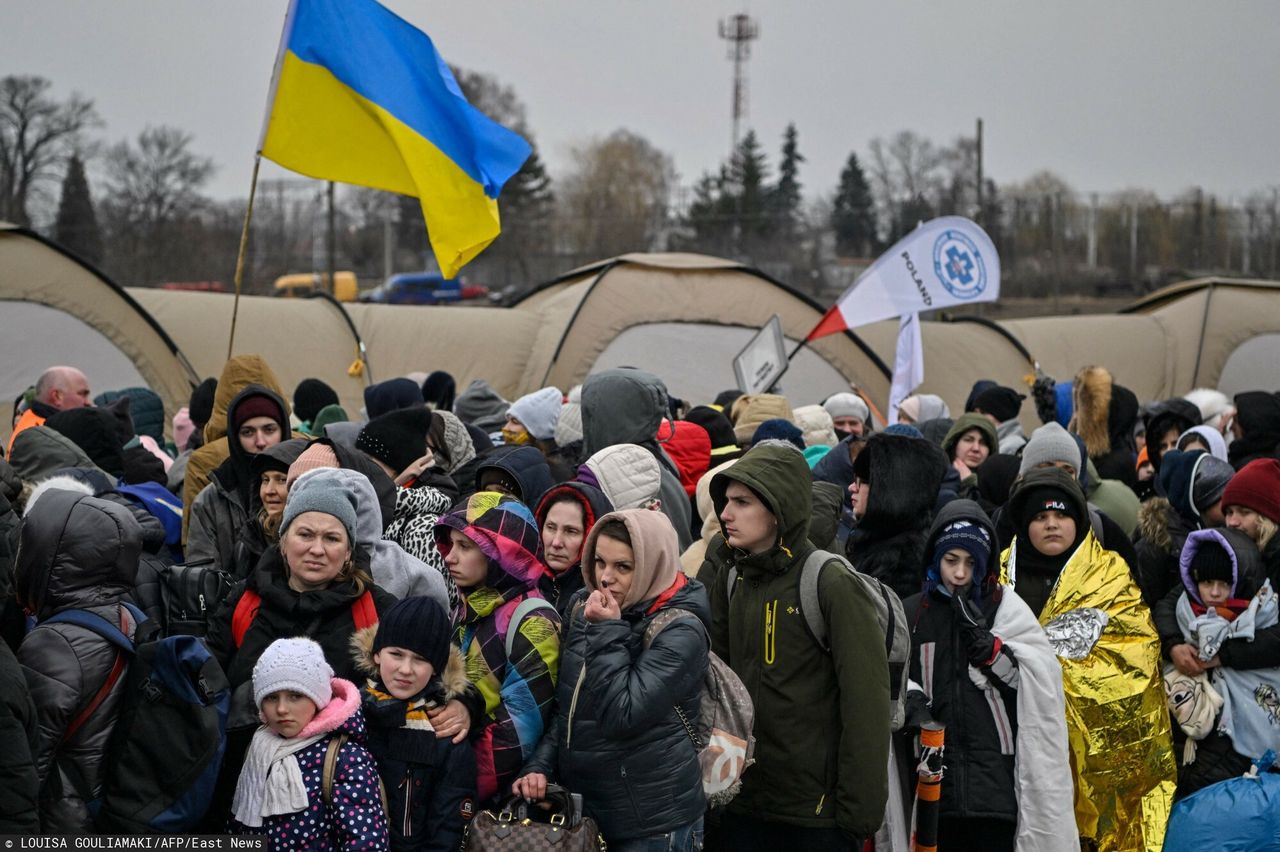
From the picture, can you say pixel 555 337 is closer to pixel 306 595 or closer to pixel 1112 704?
pixel 1112 704

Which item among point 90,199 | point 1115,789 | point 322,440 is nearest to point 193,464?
point 322,440

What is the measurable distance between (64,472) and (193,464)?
1.94ft

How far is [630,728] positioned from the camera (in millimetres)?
3676

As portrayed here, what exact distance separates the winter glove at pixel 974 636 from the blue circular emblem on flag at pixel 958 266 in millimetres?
7268

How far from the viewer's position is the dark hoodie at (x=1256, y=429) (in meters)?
7.65

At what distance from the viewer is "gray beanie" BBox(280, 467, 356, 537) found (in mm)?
4082

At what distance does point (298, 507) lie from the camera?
410 cm

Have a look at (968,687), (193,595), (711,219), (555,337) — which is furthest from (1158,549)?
(711,219)

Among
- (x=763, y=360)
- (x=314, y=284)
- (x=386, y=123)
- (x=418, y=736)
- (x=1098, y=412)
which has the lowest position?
(x=418, y=736)

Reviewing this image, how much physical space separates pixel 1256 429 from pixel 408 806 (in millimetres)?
6148

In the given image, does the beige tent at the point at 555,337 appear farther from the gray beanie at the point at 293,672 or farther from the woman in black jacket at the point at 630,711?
the woman in black jacket at the point at 630,711

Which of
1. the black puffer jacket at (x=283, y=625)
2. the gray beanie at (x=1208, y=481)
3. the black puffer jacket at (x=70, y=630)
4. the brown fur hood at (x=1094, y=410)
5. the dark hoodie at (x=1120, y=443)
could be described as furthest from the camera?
the brown fur hood at (x=1094, y=410)

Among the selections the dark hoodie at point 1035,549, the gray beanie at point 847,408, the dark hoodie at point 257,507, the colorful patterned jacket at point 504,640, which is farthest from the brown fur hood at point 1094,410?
the dark hoodie at point 257,507


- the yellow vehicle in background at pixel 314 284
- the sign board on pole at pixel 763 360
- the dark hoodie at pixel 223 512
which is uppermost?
the yellow vehicle in background at pixel 314 284
